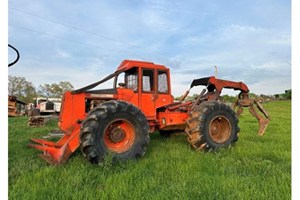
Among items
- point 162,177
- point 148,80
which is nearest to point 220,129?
point 148,80

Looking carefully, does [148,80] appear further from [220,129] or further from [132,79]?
[220,129]

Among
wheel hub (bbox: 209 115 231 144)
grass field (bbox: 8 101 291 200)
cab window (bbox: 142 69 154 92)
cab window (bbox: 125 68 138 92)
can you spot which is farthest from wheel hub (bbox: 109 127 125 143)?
wheel hub (bbox: 209 115 231 144)

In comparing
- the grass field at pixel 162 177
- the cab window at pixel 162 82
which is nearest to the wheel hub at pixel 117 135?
the grass field at pixel 162 177

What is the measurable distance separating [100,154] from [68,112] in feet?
5.14

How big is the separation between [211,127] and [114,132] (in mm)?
2849

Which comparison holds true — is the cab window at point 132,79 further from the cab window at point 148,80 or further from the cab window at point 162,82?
the cab window at point 162,82

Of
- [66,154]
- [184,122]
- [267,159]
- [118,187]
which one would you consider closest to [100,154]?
[66,154]

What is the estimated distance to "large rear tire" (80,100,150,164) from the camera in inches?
202

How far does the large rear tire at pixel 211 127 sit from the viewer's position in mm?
6500

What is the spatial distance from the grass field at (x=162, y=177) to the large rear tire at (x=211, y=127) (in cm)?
43

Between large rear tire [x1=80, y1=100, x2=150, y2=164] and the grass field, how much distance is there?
26 cm

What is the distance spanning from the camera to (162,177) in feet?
14.2
